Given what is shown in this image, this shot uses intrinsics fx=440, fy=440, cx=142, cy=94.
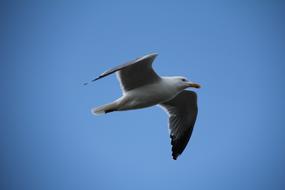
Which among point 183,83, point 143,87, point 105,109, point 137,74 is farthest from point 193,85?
point 105,109

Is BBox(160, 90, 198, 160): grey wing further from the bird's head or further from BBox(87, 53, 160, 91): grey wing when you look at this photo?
BBox(87, 53, 160, 91): grey wing

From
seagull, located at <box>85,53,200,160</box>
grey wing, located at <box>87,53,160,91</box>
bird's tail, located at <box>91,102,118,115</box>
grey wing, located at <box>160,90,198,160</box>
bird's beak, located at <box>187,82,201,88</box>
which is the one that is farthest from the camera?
grey wing, located at <box>160,90,198,160</box>

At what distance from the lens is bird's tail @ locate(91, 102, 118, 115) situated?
6.22 metres

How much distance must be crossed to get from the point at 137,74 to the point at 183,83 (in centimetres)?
73

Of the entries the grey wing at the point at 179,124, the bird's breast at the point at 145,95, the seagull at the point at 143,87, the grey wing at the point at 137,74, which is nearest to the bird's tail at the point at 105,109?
the seagull at the point at 143,87

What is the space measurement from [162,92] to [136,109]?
45 cm

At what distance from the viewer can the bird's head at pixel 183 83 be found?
6.39 metres

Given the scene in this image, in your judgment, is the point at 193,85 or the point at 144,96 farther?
the point at 193,85

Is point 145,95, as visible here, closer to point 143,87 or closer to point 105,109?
point 143,87

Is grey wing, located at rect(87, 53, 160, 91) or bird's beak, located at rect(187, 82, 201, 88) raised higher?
grey wing, located at rect(87, 53, 160, 91)

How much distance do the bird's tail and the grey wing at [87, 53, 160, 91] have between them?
301 millimetres

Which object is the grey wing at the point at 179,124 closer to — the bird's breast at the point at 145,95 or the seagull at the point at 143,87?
the seagull at the point at 143,87

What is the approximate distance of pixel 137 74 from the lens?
6164mm

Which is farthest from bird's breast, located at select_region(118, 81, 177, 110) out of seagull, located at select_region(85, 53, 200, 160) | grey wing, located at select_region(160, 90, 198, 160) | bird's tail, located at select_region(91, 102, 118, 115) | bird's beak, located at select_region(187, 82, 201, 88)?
grey wing, located at select_region(160, 90, 198, 160)
